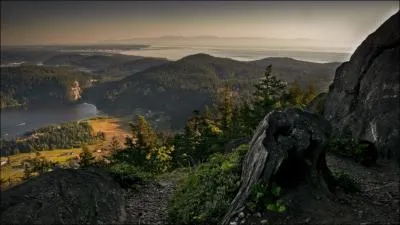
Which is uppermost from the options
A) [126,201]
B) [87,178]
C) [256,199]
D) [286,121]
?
[286,121]

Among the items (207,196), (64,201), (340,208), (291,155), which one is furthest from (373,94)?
(64,201)

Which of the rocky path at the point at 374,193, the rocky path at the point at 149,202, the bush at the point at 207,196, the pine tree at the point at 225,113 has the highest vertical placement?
the rocky path at the point at 374,193

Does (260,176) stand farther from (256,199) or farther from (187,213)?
(187,213)

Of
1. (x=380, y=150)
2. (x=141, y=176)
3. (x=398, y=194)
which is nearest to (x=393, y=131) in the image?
(x=380, y=150)

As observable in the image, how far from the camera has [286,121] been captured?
14.1m

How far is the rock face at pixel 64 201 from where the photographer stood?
12328mm

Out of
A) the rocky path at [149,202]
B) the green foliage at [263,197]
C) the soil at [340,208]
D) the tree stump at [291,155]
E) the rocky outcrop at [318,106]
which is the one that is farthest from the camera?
the rocky outcrop at [318,106]

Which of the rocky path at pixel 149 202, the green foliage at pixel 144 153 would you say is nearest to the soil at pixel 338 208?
the rocky path at pixel 149 202

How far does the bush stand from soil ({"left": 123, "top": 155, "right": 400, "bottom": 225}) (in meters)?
0.97

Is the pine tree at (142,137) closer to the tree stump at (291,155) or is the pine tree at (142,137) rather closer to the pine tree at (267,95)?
the pine tree at (267,95)

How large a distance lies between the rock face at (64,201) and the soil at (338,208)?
4.35 feet

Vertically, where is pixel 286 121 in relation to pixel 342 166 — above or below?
above

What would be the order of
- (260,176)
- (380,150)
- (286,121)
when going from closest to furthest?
(260,176) < (286,121) < (380,150)

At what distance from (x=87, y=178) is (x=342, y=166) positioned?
12723 mm
